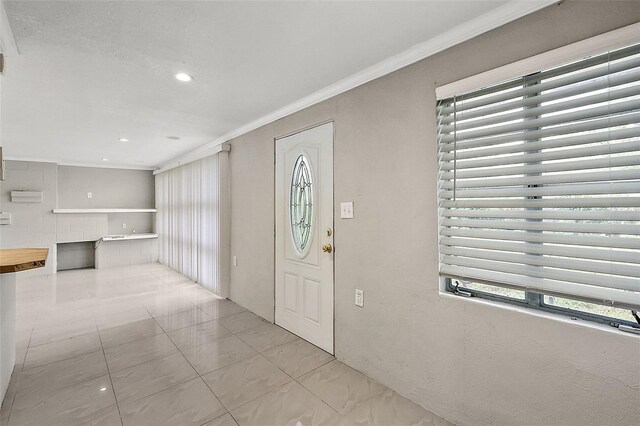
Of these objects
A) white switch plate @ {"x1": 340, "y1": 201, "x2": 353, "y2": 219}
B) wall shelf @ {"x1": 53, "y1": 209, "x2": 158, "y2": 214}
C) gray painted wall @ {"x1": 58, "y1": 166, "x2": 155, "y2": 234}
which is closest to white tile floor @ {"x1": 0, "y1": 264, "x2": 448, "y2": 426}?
white switch plate @ {"x1": 340, "y1": 201, "x2": 353, "y2": 219}

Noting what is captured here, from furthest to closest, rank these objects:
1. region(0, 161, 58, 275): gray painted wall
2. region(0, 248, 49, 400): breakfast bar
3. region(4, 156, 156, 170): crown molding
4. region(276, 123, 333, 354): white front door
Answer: region(4, 156, 156, 170): crown molding → region(0, 161, 58, 275): gray painted wall → region(276, 123, 333, 354): white front door → region(0, 248, 49, 400): breakfast bar

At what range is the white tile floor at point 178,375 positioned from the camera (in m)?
1.88

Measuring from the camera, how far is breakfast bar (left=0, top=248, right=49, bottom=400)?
176 centimetres

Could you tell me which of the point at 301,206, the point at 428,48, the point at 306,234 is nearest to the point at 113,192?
the point at 301,206

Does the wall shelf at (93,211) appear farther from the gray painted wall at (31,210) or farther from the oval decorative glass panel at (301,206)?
the oval decorative glass panel at (301,206)

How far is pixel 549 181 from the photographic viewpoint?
1.45 m

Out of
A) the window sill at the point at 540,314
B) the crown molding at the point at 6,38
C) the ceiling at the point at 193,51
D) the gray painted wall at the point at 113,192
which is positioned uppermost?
the ceiling at the point at 193,51

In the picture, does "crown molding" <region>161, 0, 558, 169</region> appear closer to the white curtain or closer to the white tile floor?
the white curtain

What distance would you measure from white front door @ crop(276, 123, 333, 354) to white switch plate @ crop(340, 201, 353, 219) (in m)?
0.15

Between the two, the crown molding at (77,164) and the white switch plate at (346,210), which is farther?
the crown molding at (77,164)

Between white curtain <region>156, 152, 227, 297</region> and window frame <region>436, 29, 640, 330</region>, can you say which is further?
white curtain <region>156, 152, 227, 297</region>

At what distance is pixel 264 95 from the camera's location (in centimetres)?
275

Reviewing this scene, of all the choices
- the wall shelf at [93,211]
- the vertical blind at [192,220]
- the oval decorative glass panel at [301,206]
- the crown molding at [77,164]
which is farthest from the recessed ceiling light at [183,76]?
the crown molding at [77,164]

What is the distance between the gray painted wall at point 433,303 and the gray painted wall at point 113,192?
611 cm
